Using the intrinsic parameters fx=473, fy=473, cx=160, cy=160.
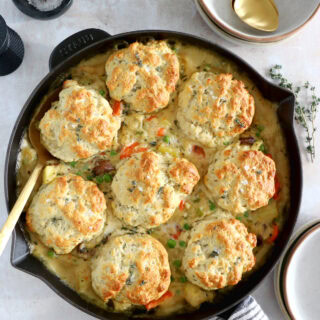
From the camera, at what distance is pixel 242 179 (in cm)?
366

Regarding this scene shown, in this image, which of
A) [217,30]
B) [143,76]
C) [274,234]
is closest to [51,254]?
[143,76]

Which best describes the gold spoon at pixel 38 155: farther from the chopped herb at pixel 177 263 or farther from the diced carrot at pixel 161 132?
the chopped herb at pixel 177 263

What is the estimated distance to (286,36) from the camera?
3963 mm

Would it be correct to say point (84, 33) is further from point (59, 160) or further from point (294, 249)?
point (294, 249)

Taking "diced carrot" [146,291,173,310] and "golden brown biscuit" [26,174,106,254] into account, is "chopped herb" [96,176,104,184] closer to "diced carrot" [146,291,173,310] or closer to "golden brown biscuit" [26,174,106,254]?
"golden brown biscuit" [26,174,106,254]

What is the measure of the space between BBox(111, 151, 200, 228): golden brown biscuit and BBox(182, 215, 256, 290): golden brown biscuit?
316 mm

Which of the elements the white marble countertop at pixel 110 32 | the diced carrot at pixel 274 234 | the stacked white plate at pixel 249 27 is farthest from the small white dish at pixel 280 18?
the diced carrot at pixel 274 234

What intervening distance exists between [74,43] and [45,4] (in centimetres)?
61

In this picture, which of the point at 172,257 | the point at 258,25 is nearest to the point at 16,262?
the point at 172,257

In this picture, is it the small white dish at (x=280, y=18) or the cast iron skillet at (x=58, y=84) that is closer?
the cast iron skillet at (x=58, y=84)

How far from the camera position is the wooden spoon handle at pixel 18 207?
329 cm

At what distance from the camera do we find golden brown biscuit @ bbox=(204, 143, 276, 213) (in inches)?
144

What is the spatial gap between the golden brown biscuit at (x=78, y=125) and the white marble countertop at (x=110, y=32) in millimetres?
645

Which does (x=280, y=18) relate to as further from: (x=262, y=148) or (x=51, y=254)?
(x=51, y=254)
